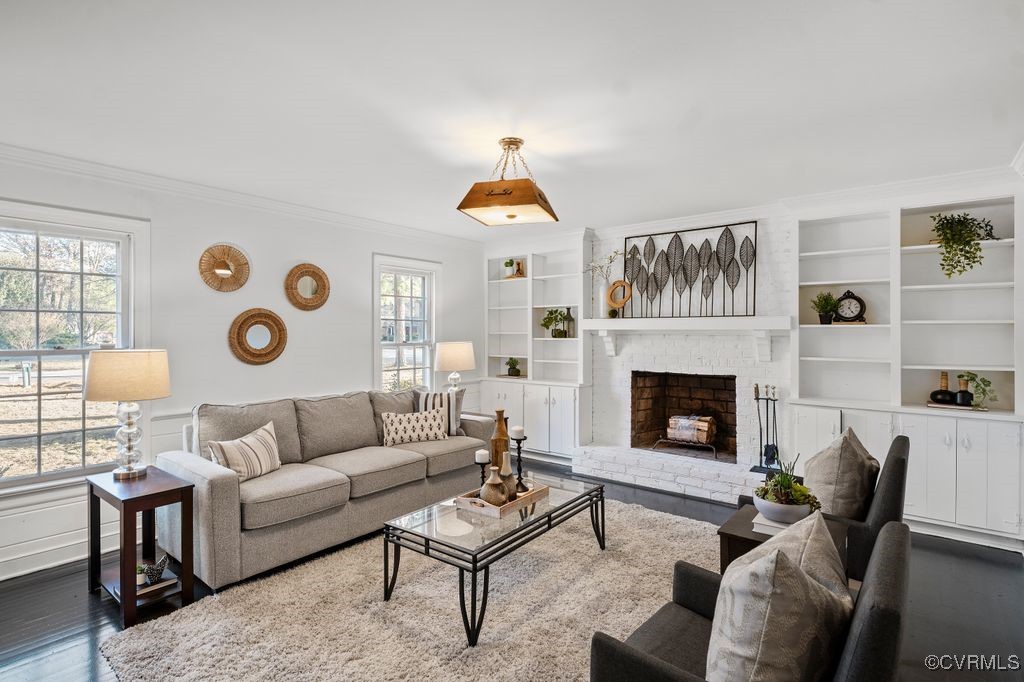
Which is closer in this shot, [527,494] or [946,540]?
[527,494]

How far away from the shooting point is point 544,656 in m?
2.37

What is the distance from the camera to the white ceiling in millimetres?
1885

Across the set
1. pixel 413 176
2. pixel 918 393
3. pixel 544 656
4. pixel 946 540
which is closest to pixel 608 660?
pixel 544 656

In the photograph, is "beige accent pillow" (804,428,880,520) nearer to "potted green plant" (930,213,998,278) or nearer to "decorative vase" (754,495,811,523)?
"decorative vase" (754,495,811,523)

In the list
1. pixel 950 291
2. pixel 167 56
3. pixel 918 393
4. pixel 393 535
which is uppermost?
pixel 167 56

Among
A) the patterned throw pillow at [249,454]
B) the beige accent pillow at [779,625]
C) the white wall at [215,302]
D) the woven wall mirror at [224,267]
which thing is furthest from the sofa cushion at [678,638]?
the woven wall mirror at [224,267]

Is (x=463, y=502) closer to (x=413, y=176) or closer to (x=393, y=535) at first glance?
(x=393, y=535)

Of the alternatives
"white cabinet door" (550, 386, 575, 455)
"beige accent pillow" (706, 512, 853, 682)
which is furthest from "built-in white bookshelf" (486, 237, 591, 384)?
"beige accent pillow" (706, 512, 853, 682)

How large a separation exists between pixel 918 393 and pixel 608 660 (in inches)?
160

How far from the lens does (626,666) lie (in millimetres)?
1397

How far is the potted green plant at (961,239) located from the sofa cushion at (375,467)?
4135 mm

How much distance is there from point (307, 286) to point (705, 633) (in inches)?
163

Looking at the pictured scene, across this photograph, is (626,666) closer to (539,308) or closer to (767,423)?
(767,423)

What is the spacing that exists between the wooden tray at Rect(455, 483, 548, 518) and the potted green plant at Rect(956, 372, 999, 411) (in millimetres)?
3212
